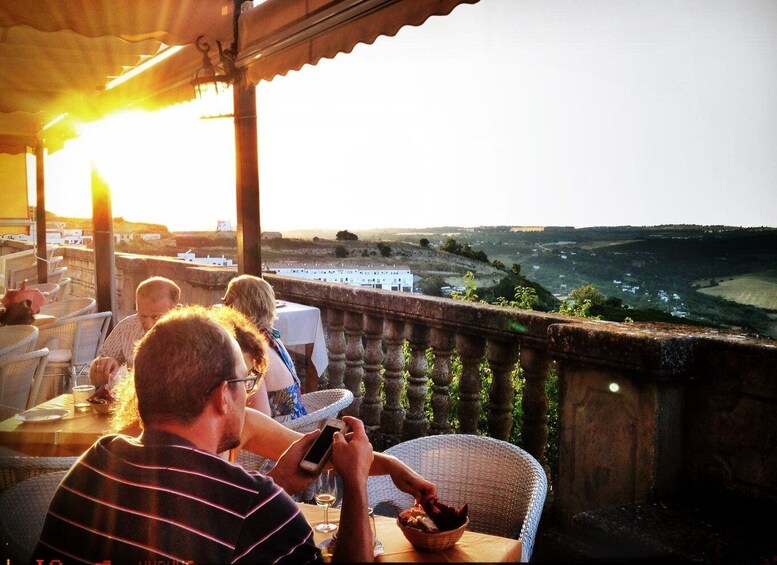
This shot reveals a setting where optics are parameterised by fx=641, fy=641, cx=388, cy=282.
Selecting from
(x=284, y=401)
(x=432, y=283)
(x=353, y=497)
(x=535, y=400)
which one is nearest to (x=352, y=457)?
(x=353, y=497)

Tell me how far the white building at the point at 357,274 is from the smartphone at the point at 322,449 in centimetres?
288

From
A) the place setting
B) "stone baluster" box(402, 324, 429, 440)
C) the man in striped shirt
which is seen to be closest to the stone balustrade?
"stone baluster" box(402, 324, 429, 440)

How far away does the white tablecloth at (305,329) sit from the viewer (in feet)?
16.7

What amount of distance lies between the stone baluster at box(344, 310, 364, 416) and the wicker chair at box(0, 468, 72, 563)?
9.40 feet

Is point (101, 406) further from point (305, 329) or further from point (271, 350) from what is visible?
point (305, 329)

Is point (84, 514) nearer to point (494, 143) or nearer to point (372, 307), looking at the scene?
point (372, 307)

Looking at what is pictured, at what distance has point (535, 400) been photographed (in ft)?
11.6

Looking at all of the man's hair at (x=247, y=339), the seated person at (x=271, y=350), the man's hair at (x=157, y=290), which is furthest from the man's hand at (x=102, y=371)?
the man's hair at (x=247, y=339)

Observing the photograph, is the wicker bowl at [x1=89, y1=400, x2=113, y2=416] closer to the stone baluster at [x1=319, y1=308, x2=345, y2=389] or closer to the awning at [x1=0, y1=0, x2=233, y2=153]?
the stone baluster at [x1=319, y1=308, x2=345, y2=389]

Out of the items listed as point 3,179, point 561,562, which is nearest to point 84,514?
point 561,562

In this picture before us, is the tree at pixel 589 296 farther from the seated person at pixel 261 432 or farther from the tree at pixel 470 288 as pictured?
the seated person at pixel 261 432

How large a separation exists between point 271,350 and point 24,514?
1.58m

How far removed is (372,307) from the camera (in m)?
4.67

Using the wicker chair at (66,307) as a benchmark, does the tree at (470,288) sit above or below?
above
